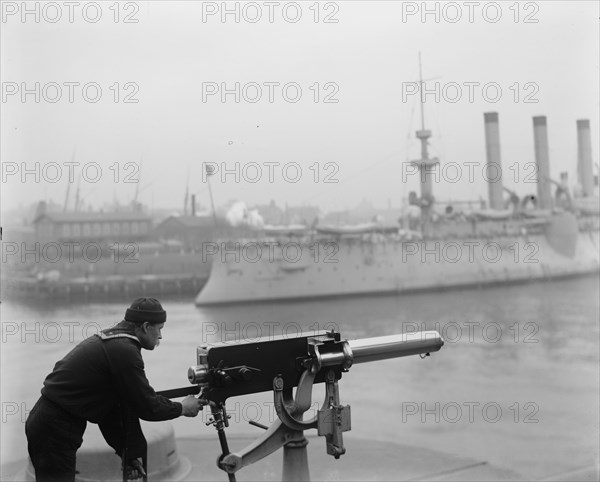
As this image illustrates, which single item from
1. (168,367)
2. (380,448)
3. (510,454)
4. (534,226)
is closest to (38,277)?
(168,367)

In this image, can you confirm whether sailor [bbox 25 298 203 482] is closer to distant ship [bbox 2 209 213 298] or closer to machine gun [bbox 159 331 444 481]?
machine gun [bbox 159 331 444 481]

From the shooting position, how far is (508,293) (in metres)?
11.2

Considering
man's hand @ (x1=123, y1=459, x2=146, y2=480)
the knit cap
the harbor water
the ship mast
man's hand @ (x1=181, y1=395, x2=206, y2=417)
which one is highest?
the ship mast

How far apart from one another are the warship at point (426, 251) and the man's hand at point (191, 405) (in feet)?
21.5

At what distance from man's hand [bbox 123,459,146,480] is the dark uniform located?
0.42 feet

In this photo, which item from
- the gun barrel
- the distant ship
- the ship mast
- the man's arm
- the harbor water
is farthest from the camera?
the ship mast

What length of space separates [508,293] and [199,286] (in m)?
5.90

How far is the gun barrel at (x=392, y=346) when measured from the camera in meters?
1.80

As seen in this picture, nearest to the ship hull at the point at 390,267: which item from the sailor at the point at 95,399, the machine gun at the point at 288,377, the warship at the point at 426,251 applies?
the warship at the point at 426,251

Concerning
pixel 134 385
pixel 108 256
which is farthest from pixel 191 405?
pixel 108 256

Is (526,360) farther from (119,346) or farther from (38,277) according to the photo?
(119,346)

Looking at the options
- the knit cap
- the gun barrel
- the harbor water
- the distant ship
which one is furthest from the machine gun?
the distant ship

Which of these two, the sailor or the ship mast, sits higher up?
the ship mast

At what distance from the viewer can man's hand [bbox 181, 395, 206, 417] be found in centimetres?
156
